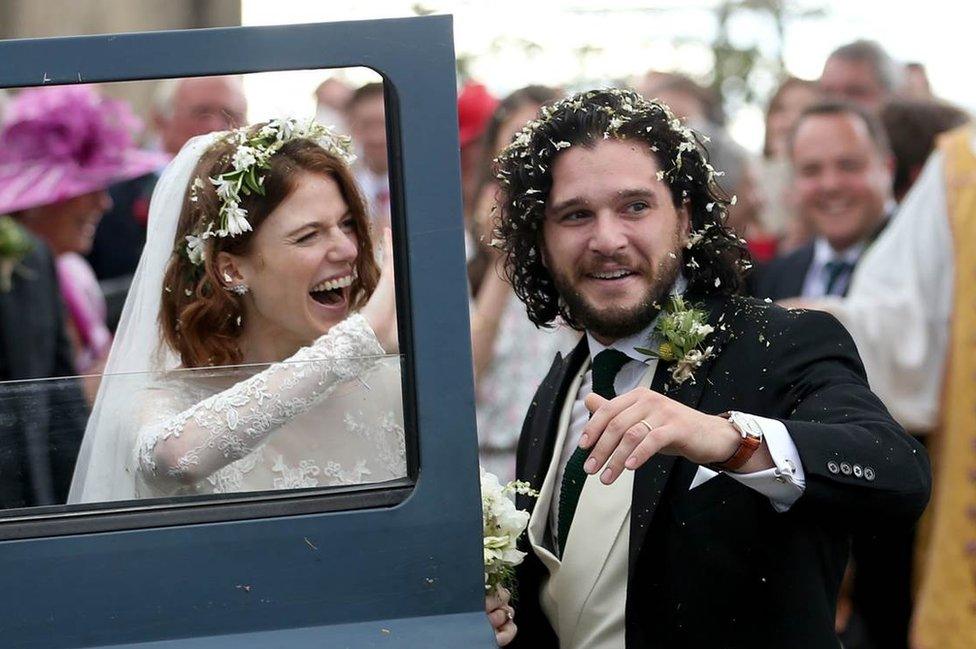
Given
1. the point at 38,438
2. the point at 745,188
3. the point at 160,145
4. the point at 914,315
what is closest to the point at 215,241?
the point at 38,438

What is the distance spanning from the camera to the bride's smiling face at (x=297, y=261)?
2.36 m

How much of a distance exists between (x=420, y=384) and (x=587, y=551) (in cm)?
60

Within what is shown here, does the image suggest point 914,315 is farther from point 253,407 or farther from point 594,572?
point 253,407

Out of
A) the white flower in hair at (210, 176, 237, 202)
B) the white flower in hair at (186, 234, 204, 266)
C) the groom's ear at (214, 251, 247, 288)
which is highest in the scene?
the white flower in hair at (210, 176, 237, 202)

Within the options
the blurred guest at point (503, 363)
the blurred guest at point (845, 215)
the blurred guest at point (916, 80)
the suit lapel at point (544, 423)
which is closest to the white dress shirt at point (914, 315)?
the blurred guest at point (845, 215)

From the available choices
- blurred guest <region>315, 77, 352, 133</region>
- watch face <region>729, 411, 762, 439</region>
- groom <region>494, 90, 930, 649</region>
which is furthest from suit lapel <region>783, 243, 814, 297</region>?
watch face <region>729, 411, 762, 439</region>

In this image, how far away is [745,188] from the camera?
7156 millimetres

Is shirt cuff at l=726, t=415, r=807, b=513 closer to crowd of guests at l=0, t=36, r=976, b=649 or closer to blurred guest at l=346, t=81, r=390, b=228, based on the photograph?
blurred guest at l=346, t=81, r=390, b=228

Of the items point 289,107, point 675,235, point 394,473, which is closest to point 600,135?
point 675,235

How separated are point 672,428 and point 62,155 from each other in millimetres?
3950

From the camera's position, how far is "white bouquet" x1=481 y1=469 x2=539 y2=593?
2.47 metres

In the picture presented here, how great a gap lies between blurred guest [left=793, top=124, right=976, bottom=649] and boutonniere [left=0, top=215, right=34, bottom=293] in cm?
286

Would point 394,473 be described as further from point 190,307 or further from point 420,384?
point 190,307

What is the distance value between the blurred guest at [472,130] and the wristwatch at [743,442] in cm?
305
